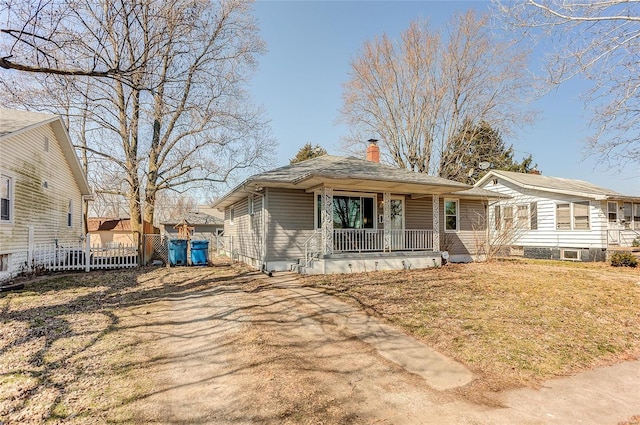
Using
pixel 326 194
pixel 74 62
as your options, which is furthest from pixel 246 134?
pixel 74 62

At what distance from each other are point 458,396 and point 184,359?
10.3 ft

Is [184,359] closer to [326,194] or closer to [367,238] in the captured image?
[326,194]

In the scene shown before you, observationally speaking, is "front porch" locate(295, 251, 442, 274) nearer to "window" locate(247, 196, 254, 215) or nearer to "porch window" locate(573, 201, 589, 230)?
"window" locate(247, 196, 254, 215)

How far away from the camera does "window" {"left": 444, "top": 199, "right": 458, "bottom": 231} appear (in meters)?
15.2

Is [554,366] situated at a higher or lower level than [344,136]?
lower

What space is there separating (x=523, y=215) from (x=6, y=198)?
2211cm

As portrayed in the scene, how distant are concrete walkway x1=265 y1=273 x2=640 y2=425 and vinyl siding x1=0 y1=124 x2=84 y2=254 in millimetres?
10648

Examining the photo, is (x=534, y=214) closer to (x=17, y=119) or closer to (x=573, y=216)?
(x=573, y=216)

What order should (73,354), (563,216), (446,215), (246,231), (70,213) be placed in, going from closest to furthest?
(73,354) → (246,231) → (446,215) → (70,213) → (563,216)

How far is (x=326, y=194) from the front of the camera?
10.7 m

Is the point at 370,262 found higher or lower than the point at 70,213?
lower

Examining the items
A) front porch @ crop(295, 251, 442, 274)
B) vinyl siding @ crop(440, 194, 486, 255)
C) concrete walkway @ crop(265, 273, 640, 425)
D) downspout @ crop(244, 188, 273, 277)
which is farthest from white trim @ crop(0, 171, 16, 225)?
vinyl siding @ crop(440, 194, 486, 255)

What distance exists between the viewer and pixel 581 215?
1652cm

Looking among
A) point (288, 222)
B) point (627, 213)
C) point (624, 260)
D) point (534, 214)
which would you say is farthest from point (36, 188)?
point (627, 213)
